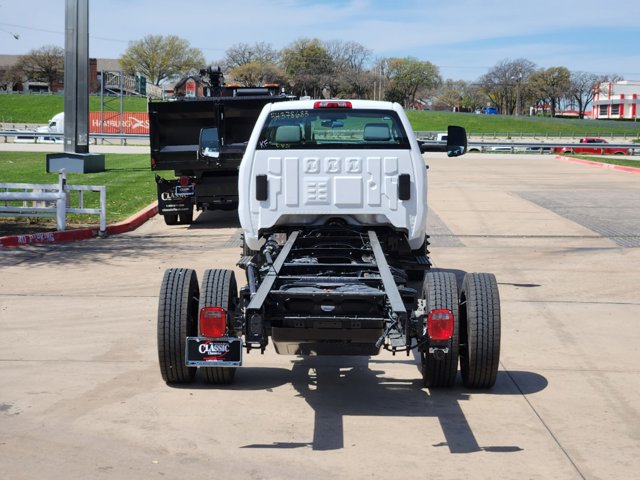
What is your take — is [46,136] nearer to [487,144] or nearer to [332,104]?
[487,144]

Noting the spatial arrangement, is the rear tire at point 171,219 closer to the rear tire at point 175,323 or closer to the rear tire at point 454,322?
the rear tire at point 175,323

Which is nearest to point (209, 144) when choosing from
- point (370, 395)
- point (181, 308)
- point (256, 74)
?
point (181, 308)

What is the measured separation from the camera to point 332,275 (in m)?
7.39

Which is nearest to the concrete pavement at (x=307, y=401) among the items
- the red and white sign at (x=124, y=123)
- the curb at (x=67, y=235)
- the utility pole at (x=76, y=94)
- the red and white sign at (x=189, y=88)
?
the curb at (x=67, y=235)

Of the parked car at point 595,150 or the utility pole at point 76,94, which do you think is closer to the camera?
the utility pole at point 76,94

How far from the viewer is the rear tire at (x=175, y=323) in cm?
667

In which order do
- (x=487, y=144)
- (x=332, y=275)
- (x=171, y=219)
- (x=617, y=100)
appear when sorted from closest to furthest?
(x=332, y=275)
(x=171, y=219)
(x=487, y=144)
(x=617, y=100)

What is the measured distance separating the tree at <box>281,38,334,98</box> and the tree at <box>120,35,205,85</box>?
1297 centimetres

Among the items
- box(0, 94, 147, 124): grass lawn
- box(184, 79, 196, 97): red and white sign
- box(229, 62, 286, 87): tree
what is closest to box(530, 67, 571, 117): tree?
box(229, 62, 286, 87): tree

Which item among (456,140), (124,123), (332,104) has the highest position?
(124,123)

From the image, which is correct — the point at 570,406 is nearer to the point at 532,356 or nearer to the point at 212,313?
the point at 532,356

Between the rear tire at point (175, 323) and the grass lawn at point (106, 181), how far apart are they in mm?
9471

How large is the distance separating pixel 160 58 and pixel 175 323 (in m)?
132

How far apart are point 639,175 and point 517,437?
101 ft
